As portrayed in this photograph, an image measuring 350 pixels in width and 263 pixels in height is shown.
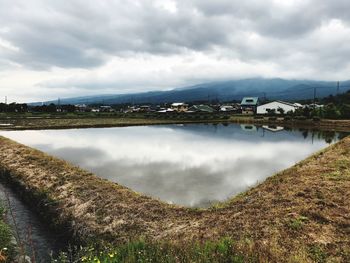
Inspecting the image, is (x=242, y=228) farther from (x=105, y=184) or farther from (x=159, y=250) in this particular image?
(x=105, y=184)

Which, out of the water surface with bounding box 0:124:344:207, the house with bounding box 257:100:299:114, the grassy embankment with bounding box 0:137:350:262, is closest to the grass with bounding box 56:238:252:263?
the grassy embankment with bounding box 0:137:350:262

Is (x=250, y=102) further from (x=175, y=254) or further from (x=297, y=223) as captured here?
(x=175, y=254)

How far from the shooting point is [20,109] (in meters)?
104

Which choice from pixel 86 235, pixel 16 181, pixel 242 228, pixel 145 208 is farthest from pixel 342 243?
pixel 16 181

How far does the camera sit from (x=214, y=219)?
12.2 meters

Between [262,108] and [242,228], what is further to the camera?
[262,108]

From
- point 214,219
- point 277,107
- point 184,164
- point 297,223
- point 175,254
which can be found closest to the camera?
point 175,254

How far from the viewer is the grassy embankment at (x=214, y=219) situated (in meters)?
8.65

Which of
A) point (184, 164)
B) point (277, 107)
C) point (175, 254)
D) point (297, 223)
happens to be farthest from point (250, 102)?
point (175, 254)

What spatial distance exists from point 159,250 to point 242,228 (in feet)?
11.8

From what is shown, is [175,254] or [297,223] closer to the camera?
[175,254]

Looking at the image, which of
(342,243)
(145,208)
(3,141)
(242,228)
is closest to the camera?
(342,243)

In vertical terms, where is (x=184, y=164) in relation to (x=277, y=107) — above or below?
above

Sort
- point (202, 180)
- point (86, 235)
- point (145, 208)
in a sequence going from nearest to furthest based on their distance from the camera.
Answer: point (86, 235), point (145, 208), point (202, 180)
